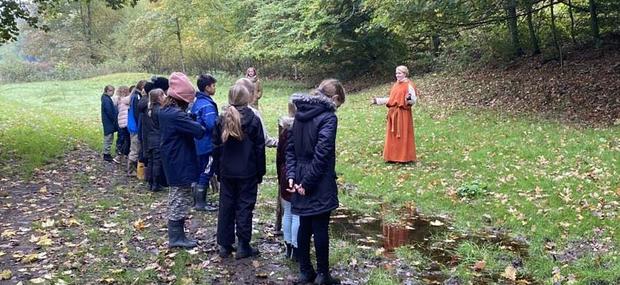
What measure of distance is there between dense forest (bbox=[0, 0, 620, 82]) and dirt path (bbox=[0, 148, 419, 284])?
654 centimetres

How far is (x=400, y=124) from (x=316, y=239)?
601 cm

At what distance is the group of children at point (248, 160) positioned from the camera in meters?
5.10

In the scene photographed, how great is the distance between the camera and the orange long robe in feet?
35.2

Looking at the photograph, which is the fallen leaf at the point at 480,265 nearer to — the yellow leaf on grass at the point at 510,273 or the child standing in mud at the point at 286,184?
the yellow leaf on grass at the point at 510,273

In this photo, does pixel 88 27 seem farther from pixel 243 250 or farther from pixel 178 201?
pixel 243 250

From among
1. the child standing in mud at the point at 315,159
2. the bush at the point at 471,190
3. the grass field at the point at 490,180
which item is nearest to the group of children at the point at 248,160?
the child standing in mud at the point at 315,159

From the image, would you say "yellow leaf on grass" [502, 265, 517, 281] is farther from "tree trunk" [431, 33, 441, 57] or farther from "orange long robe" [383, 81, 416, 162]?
"tree trunk" [431, 33, 441, 57]

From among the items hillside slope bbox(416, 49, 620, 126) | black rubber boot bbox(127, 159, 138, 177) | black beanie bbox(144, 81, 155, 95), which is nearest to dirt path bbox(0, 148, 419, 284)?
black rubber boot bbox(127, 159, 138, 177)

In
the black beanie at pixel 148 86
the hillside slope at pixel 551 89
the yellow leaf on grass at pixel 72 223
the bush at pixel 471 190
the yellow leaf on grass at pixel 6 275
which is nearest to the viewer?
the yellow leaf on grass at pixel 6 275

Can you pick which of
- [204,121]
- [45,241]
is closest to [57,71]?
[45,241]

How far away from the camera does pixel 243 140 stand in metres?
5.80

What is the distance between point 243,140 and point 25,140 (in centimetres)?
1093

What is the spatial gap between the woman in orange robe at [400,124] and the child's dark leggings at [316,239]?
18.4ft

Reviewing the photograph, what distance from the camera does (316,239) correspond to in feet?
17.2
